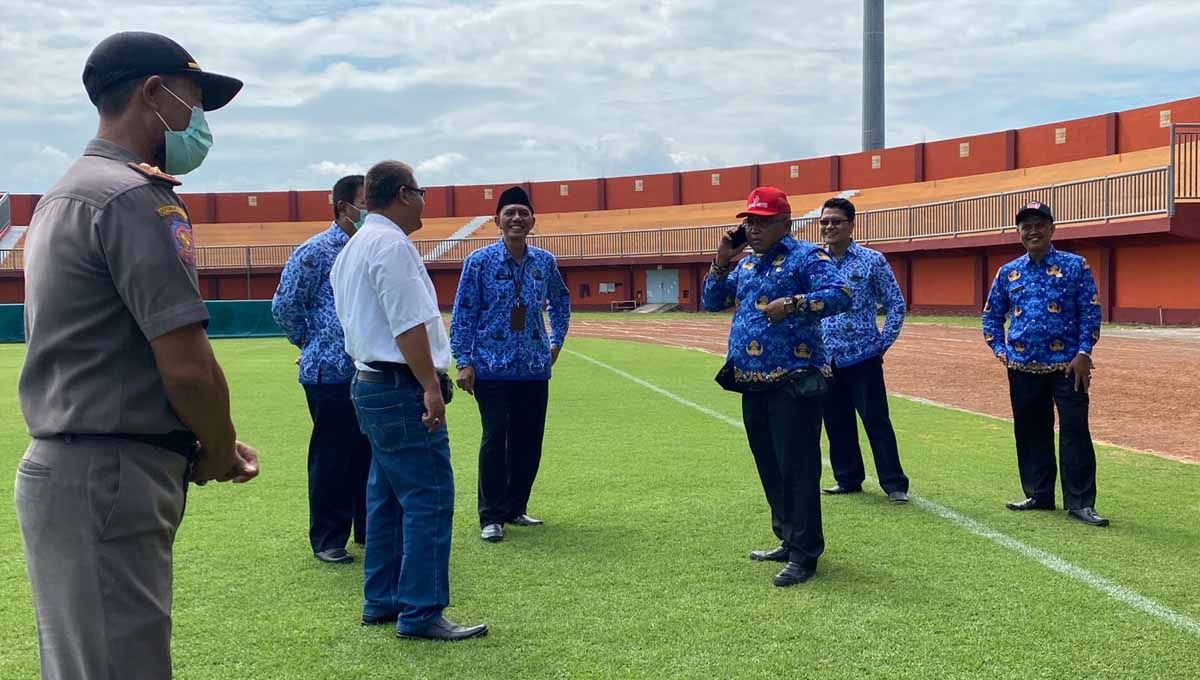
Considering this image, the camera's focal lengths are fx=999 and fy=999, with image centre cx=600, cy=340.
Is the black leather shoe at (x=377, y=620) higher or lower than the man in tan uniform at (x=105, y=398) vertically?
lower

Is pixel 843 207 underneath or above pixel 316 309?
above

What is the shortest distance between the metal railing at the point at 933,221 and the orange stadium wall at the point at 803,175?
894 centimetres

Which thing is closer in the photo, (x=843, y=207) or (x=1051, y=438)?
(x=1051, y=438)

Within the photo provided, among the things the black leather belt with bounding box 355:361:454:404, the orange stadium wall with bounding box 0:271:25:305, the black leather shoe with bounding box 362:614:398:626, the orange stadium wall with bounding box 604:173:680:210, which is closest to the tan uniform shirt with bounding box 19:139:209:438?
the black leather belt with bounding box 355:361:454:404

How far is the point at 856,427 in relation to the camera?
23.0 ft

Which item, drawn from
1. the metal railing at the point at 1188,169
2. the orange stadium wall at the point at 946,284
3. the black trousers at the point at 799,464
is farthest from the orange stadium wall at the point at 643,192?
the black trousers at the point at 799,464

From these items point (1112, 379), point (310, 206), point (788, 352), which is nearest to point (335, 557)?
point (788, 352)

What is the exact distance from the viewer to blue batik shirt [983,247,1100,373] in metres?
6.16

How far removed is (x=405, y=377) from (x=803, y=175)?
5005 cm

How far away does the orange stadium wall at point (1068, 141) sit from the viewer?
128 ft

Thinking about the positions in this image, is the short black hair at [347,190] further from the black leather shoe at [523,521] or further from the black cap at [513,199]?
the black leather shoe at [523,521]

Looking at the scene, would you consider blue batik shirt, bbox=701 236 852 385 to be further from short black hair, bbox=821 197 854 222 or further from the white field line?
short black hair, bbox=821 197 854 222

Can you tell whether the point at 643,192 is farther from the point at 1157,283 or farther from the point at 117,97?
the point at 117,97

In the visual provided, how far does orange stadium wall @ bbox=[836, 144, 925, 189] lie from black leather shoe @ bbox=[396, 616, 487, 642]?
46178 millimetres
